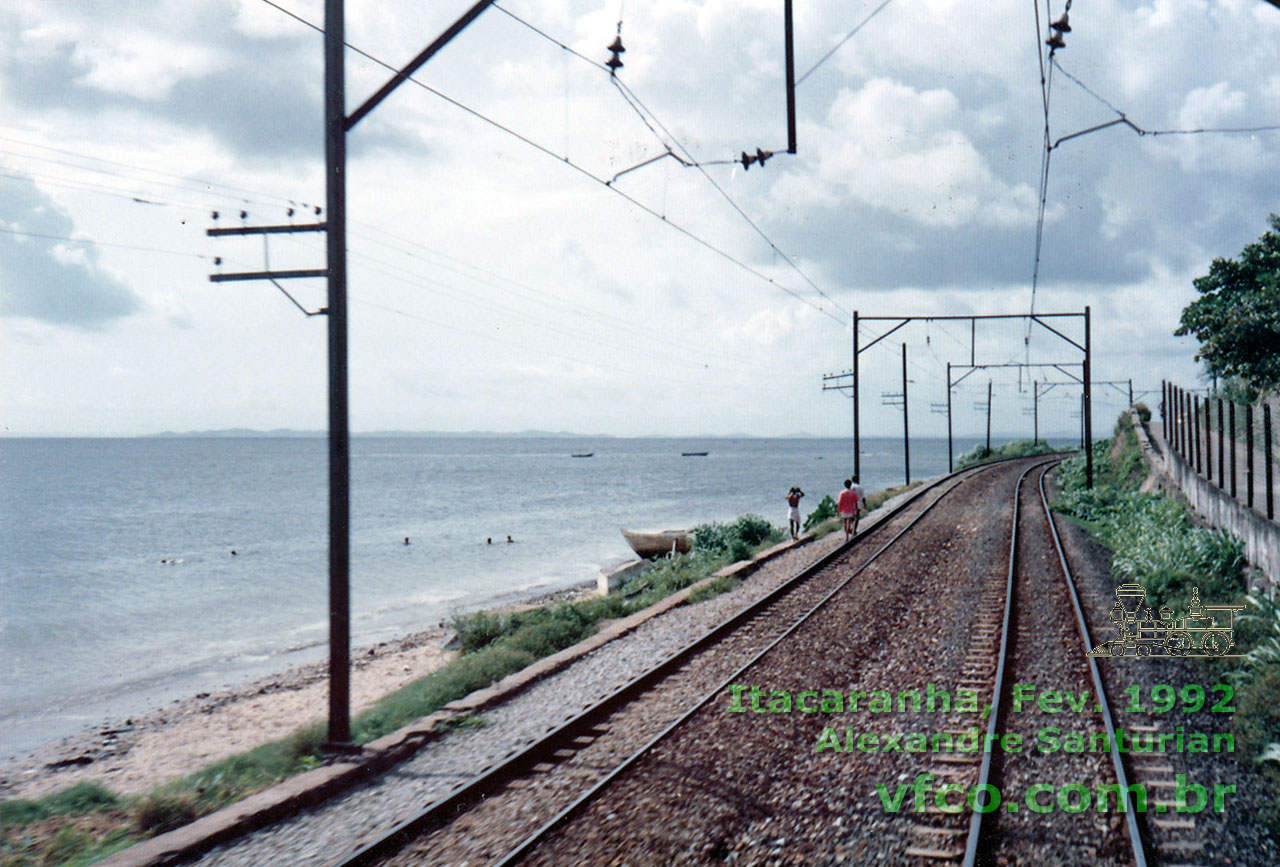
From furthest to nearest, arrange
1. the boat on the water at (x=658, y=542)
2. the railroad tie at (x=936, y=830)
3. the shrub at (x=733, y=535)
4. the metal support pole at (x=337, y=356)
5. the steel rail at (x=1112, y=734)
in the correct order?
the boat on the water at (x=658, y=542) < the shrub at (x=733, y=535) < the metal support pole at (x=337, y=356) < the railroad tie at (x=936, y=830) < the steel rail at (x=1112, y=734)

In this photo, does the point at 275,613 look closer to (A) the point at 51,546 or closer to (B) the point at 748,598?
(B) the point at 748,598

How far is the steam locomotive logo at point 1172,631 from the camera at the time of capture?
10906 mm

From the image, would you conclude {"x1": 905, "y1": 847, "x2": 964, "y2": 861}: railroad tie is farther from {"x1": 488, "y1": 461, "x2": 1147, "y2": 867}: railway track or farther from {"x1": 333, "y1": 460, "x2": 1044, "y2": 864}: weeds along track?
{"x1": 333, "y1": 460, "x2": 1044, "y2": 864}: weeds along track

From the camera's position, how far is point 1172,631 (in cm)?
1192

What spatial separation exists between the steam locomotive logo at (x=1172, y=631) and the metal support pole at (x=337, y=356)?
9.15m

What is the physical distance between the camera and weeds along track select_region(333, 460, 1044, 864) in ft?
20.7

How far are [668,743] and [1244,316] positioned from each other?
1228 inches

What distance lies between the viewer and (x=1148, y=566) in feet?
52.2

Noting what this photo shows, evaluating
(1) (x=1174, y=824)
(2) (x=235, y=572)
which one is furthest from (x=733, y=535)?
(2) (x=235, y=572)

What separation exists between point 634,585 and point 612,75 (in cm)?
1790

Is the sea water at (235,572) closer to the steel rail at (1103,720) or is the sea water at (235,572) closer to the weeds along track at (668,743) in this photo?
the weeds along track at (668,743)

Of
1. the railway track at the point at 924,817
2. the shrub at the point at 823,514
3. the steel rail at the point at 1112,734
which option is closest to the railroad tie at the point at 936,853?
A: the railway track at the point at 924,817

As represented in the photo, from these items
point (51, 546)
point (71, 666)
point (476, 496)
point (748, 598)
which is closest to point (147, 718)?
point (71, 666)

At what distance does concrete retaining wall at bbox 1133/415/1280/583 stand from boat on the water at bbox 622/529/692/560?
18.0 meters
